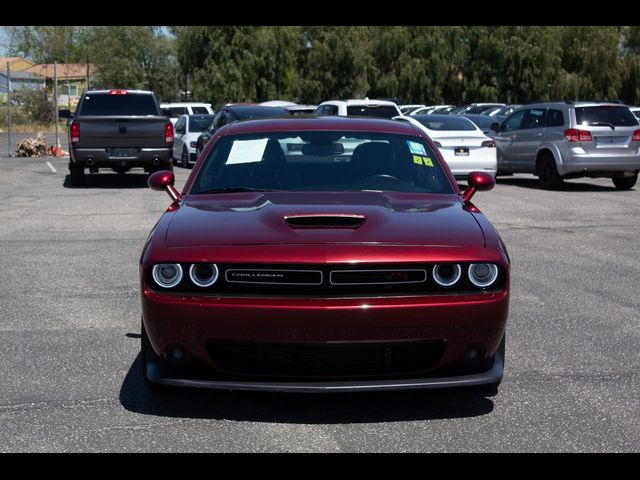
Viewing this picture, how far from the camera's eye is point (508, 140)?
2136 cm

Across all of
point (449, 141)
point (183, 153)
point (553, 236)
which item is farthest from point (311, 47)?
point (553, 236)

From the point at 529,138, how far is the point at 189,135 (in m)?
8.86

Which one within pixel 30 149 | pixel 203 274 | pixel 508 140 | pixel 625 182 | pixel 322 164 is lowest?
pixel 30 149

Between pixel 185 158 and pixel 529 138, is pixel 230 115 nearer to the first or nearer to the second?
pixel 185 158

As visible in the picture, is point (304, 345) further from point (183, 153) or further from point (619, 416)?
point (183, 153)

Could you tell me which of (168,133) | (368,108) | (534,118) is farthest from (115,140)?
(534,118)

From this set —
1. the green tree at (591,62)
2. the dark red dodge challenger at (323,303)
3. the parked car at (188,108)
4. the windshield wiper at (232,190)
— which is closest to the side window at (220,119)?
the parked car at (188,108)

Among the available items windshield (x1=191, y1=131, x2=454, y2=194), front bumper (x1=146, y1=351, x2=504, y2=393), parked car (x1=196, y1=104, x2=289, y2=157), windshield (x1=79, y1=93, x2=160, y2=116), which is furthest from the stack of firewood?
front bumper (x1=146, y1=351, x2=504, y2=393)

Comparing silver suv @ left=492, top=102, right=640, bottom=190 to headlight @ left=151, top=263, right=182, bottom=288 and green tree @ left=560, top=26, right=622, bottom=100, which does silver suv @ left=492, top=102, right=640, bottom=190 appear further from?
green tree @ left=560, top=26, right=622, bottom=100

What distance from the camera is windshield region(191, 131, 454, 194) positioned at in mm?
6273

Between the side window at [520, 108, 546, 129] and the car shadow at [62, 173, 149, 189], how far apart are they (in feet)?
25.0

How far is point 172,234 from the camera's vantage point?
17.0 ft

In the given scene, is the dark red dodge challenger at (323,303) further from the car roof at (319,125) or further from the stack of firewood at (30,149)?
the stack of firewood at (30,149)
